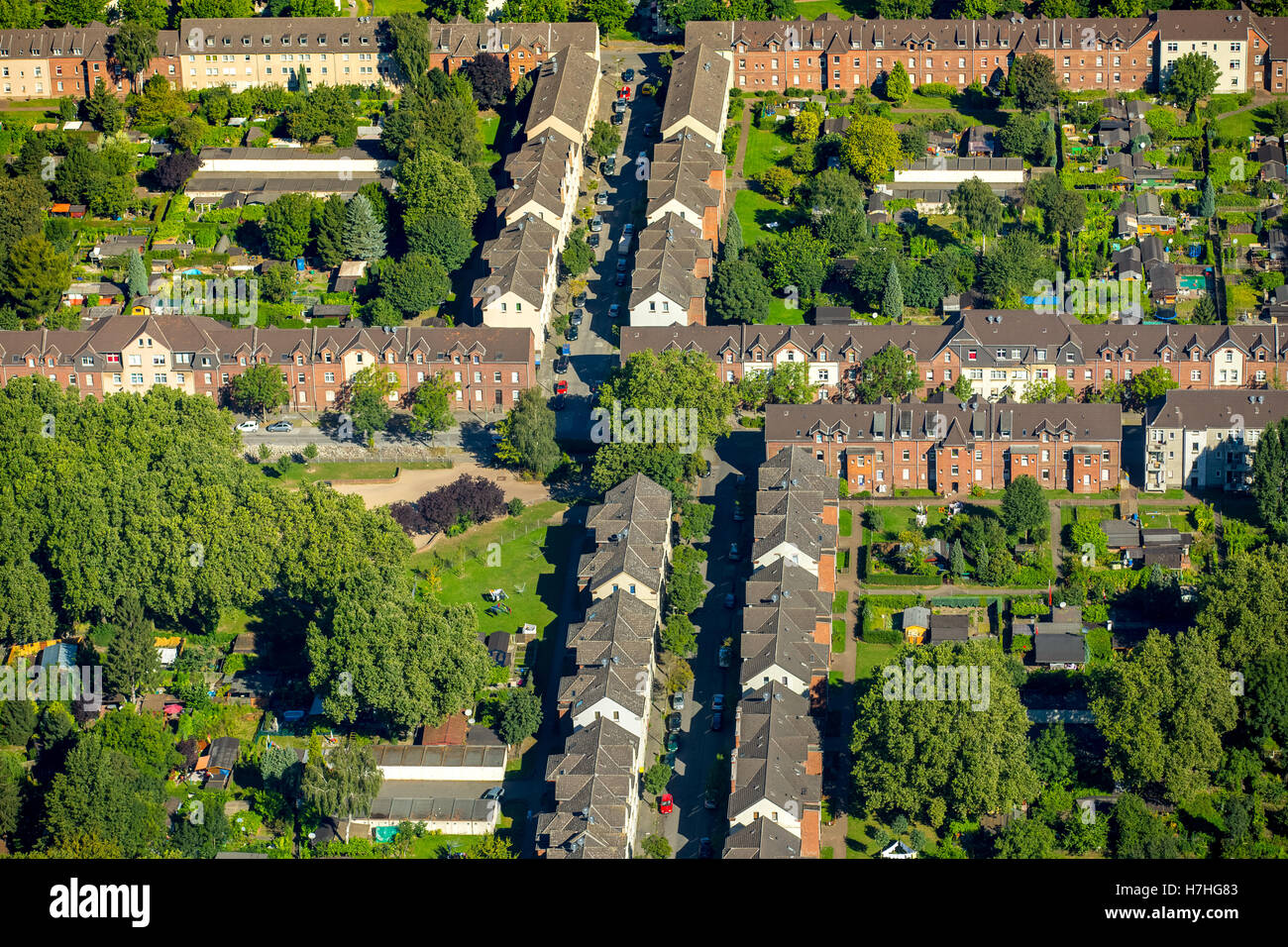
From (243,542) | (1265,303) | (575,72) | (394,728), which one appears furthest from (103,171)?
(1265,303)

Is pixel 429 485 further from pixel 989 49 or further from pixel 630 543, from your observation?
pixel 989 49

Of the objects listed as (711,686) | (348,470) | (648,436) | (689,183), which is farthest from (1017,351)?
(348,470)

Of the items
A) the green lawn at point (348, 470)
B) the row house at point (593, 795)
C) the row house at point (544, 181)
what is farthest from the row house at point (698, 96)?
the row house at point (593, 795)

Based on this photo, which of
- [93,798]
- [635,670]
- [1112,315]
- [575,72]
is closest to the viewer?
[93,798]

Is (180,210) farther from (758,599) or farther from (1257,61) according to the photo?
(1257,61)

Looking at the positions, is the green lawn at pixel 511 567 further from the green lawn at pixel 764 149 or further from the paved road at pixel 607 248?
the green lawn at pixel 764 149
